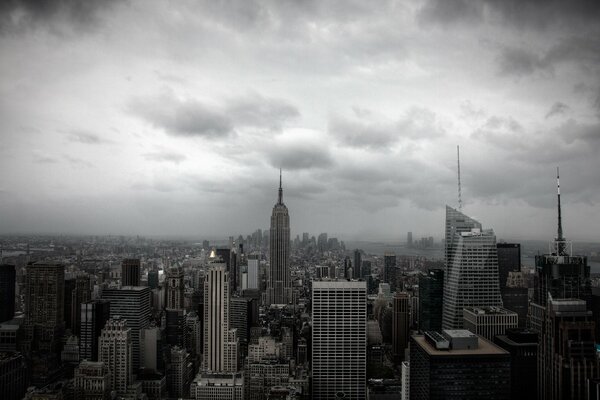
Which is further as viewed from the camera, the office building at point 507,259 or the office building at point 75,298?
the office building at point 507,259

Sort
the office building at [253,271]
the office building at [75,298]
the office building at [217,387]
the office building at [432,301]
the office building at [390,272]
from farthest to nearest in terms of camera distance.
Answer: the office building at [253,271], the office building at [390,272], the office building at [432,301], the office building at [75,298], the office building at [217,387]

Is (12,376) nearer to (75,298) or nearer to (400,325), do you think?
(75,298)

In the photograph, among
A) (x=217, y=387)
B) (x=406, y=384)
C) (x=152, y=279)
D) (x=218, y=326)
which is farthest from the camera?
(x=152, y=279)

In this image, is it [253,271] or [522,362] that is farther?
[253,271]

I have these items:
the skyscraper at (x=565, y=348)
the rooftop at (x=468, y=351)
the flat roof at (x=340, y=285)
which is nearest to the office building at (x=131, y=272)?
the flat roof at (x=340, y=285)

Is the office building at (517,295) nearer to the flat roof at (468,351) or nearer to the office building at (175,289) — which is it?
the flat roof at (468,351)

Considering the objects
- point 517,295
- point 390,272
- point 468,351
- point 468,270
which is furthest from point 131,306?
point 517,295
